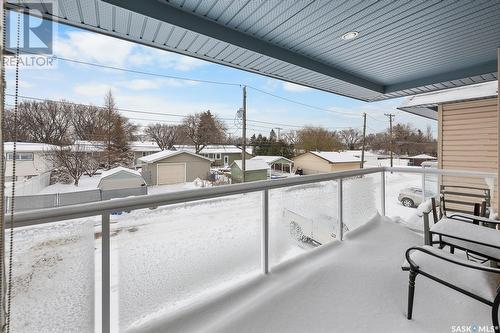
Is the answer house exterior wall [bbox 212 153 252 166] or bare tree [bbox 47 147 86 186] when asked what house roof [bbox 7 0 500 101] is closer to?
bare tree [bbox 47 147 86 186]

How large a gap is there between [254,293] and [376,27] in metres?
2.46

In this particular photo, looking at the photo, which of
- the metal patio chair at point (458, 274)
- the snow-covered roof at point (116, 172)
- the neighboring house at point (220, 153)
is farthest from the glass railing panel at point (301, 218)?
the neighboring house at point (220, 153)

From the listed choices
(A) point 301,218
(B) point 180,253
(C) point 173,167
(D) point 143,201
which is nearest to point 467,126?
(A) point 301,218

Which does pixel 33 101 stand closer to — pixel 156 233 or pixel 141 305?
pixel 156 233

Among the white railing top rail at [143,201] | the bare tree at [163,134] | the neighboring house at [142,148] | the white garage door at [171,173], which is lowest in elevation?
the white railing top rail at [143,201]

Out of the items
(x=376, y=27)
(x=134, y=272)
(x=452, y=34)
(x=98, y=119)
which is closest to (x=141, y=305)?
(x=134, y=272)

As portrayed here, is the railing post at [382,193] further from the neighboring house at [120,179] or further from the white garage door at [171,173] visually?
the neighboring house at [120,179]

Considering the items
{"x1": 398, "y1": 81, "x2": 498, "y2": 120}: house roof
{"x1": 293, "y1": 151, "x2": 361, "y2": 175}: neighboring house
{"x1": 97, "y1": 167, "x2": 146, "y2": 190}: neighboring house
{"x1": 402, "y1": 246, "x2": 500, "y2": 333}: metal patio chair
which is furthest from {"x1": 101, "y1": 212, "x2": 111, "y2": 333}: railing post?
{"x1": 398, "y1": 81, "x2": 498, "y2": 120}: house roof

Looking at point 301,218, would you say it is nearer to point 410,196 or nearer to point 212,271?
point 212,271

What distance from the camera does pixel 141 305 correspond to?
54.3 inches

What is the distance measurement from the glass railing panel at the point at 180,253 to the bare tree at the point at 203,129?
5.66 feet

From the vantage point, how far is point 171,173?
2.57 meters

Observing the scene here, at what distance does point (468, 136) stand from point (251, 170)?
13.6 ft

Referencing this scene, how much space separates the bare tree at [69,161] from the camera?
2084 millimetres
